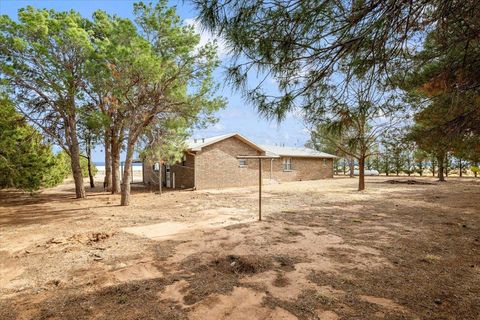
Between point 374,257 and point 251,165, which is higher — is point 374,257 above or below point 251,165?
below

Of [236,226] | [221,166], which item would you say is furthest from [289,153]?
[236,226]

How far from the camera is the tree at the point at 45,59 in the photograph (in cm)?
1137

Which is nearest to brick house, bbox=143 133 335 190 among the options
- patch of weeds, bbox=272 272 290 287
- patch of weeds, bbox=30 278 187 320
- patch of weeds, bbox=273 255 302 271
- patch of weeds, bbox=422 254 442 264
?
patch of weeds, bbox=273 255 302 271

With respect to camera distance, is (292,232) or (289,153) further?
(289,153)

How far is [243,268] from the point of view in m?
4.81

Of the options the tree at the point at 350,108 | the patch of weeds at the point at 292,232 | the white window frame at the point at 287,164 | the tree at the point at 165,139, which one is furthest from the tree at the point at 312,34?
the white window frame at the point at 287,164

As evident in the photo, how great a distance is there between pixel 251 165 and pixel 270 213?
13.7 metres

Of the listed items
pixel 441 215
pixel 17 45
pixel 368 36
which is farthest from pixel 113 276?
pixel 17 45

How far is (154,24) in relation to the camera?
34.8 feet

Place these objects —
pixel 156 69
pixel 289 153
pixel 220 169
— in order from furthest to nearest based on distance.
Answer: pixel 289 153 → pixel 220 169 → pixel 156 69

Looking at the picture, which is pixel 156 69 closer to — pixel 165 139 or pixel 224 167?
pixel 165 139

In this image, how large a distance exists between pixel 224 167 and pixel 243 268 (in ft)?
55.2

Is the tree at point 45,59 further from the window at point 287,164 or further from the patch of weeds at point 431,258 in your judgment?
the window at point 287,164

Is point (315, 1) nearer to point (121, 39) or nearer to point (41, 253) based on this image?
point (41, 253)
